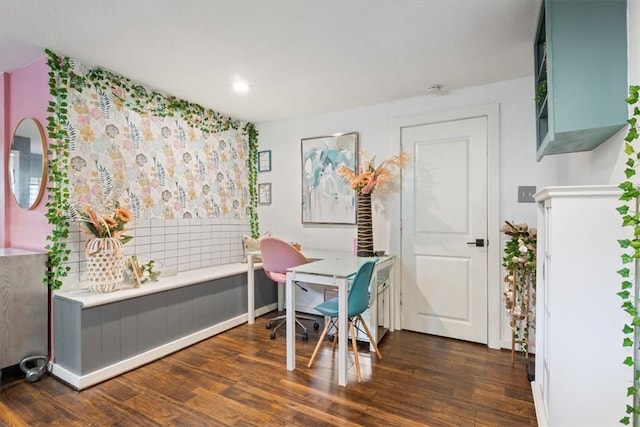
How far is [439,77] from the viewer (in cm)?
282

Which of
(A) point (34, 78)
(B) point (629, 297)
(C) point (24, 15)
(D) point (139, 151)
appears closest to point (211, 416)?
(B) point (629, 297)

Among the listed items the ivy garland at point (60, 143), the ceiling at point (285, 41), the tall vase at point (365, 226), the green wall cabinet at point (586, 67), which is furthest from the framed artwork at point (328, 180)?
the green wall cabinet at point (586, 67)

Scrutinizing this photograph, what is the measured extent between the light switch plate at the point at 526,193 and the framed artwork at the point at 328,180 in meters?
1.59

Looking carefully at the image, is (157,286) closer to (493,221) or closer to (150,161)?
(150,161)

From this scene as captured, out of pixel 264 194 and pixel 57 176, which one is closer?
pixel 57 176

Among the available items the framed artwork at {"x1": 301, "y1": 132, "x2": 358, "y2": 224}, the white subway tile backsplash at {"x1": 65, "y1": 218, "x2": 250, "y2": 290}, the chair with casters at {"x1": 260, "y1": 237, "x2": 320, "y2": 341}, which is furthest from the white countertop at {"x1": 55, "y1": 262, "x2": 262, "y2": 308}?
the framed artwork at {"x1": 301, "y1": 132, "x2": 358, "y2": 224}

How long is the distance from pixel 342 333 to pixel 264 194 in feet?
8.17

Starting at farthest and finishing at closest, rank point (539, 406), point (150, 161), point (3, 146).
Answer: point (150, 161)
point (3, 146)
point (539, 406)

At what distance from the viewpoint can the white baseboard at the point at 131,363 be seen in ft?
7.30

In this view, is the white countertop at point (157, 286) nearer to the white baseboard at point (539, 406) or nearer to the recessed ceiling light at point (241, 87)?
the recessed ceiling light at point (241, 87)

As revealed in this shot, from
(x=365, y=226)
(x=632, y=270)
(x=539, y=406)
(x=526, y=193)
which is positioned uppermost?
(x=526, y=193)

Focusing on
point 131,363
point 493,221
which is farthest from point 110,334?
point 493,221

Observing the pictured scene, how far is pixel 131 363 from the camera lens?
2.48 m

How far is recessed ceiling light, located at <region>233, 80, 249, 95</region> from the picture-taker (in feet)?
9.64
